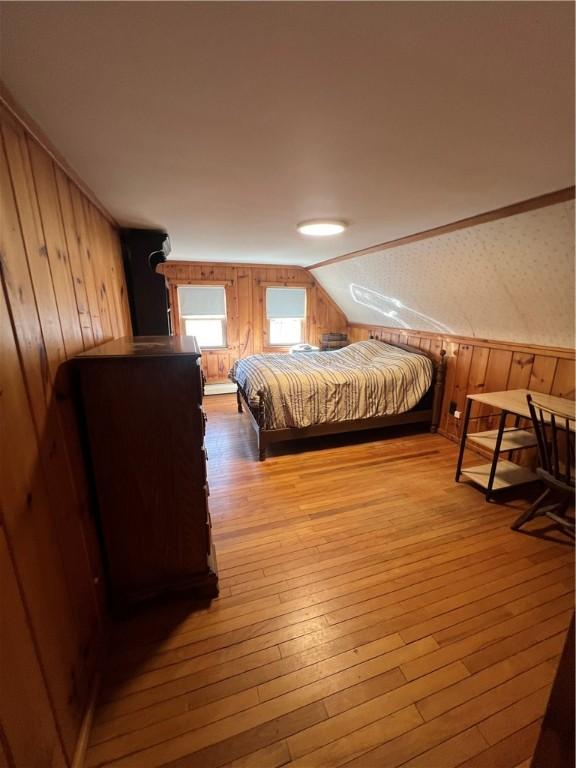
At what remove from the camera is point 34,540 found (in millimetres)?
916

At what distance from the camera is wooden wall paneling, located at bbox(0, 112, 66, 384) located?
0.98 meters

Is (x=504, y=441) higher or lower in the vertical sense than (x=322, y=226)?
lower

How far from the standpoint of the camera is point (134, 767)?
1073 millimetres

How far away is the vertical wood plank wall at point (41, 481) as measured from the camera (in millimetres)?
792

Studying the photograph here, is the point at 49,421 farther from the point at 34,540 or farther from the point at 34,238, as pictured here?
the point at 34,238

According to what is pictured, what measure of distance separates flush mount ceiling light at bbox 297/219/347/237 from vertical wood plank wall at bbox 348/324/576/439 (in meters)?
1.90

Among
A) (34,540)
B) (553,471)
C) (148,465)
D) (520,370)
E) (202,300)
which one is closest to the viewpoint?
(34,540)

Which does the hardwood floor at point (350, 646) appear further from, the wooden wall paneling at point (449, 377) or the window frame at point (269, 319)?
the window frame at point (269, 319)

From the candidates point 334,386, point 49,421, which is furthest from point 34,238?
point 334,386

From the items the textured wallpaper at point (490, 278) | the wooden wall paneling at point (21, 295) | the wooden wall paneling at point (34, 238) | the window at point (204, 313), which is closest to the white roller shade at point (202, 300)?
the window at point (204, 313)

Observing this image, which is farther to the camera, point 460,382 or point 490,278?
point 460,382

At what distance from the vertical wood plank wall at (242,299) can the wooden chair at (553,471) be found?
161 inches

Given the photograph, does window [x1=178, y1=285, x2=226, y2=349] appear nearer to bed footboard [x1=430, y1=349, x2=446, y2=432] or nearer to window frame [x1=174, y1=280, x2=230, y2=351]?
window frame [x1=174, y1=280, x2=230, y2=351]

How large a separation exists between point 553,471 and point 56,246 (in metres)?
2.94
